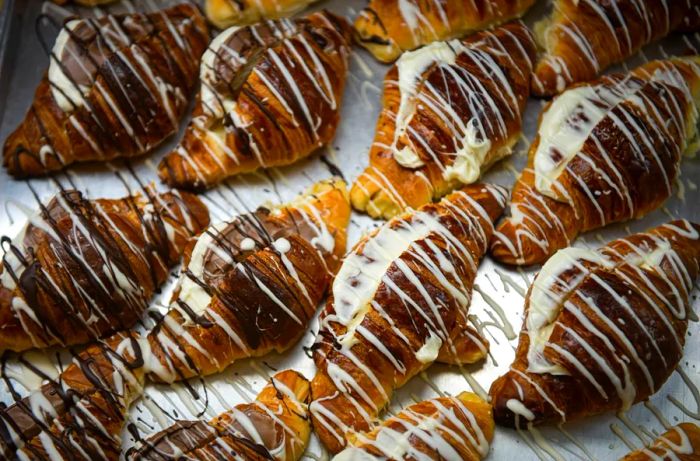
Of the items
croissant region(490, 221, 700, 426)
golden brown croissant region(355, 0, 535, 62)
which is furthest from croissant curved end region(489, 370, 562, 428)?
golden brown croissant region(355, 0, 535, 62)

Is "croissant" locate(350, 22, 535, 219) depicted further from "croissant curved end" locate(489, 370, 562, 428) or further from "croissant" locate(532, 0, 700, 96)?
"croissant curved end" locate(489, 370, 562, 428)

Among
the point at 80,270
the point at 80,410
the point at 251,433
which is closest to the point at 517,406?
the point at 251,433

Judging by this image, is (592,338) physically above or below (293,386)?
below

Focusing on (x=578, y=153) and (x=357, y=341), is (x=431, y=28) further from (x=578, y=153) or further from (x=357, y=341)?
(x=357, y=341)

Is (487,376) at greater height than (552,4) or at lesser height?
lesser

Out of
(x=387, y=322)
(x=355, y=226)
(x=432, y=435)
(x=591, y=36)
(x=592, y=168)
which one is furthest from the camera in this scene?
(x=591, y=36)

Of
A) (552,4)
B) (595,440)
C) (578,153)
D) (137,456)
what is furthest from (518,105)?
(137,456)

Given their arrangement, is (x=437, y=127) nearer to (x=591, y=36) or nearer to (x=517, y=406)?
(x=591, y=36)
